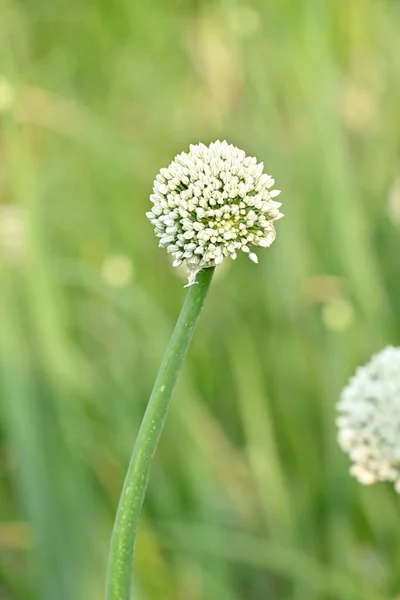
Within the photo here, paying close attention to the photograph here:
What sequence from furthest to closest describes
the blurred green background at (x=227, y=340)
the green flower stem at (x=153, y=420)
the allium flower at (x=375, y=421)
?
the blurred green background at (x=227, y=340)
the allium flower at (x=375, y=421)
the green flower stem at (x=153, y=420)

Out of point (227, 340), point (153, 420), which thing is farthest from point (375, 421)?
point (227, 340)

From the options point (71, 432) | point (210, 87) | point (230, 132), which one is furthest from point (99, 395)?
point (210, 87)

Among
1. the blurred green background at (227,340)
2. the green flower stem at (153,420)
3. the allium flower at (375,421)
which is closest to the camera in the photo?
the green flower stem at (153,420)

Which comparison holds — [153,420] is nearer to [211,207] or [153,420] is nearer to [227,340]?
[211,207]

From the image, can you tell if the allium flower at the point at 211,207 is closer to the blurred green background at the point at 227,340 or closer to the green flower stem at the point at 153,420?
the green flower stem at the point at 153,420

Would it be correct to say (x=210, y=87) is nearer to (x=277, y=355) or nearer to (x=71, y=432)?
(x=277, y=355)

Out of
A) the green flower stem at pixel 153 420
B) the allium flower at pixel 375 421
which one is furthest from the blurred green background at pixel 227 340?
the green flower stem at pixel 153 420

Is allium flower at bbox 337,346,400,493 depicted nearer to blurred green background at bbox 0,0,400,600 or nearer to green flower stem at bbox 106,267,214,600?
green flower stem at bbox 106,267,214,600
